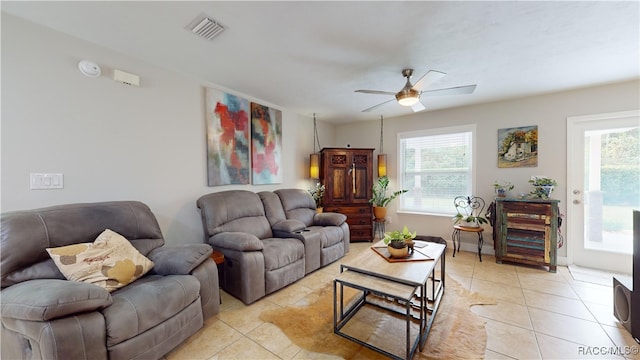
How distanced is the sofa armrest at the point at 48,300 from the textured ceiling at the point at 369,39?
183 centimetres

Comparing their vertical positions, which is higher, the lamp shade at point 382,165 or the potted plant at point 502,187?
the lamp shade at point 382,165

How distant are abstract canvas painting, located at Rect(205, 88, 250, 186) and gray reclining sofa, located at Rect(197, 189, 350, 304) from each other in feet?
1.06

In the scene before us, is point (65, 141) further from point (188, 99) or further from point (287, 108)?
point (287, 108)

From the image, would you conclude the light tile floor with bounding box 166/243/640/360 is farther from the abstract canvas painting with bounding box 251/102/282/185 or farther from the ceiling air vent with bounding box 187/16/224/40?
the ceiling air vent with bounding box 187/16/224/40

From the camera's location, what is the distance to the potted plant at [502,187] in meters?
3.59

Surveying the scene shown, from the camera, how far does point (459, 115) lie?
4094 mm

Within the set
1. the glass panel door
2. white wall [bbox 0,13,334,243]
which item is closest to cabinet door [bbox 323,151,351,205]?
white wall [bbox 0,13,334,243]

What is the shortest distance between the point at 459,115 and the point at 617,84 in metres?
1.74

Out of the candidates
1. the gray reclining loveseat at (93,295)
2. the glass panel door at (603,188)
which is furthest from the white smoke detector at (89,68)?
the glass panel door at (603,188)

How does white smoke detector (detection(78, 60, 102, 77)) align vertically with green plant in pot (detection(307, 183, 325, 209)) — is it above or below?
above

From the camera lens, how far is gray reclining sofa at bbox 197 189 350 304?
2396mm

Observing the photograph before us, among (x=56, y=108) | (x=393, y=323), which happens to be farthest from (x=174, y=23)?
(x=393, y=323)

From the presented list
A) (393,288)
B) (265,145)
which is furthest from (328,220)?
(393,288)

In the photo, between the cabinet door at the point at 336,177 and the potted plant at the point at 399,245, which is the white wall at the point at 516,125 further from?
the potted plant at the point at 399,245
